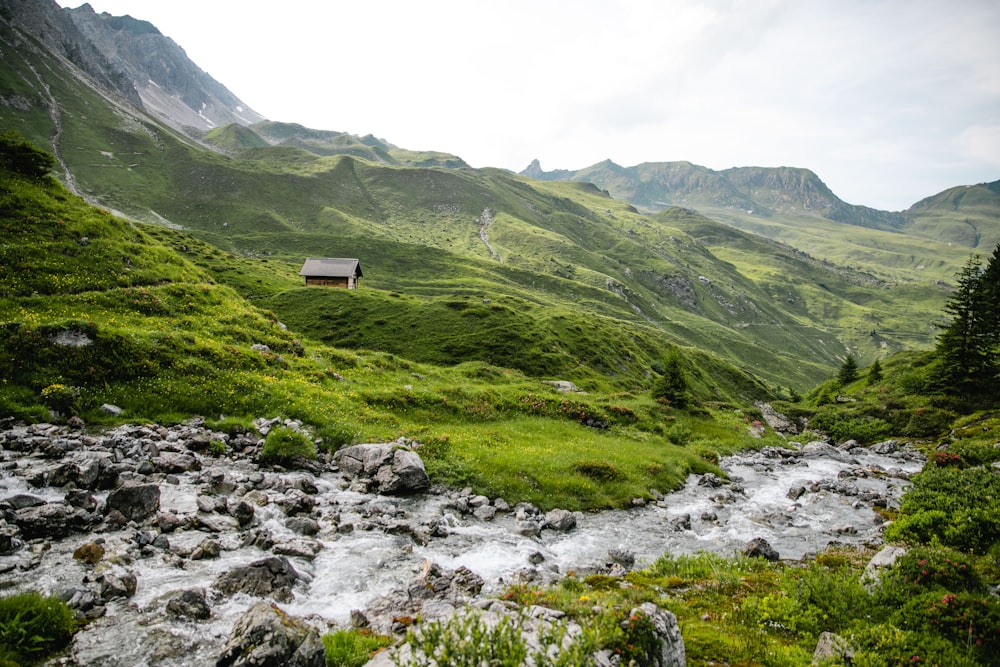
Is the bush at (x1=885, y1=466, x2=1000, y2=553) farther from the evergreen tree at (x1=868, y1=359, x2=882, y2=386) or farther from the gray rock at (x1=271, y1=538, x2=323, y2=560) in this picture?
the evergreen tree at (x1=868, y1=359, x2=882, y2=386)

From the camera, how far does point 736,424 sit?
55.6 meters

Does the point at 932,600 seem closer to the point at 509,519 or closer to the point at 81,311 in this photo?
the point at 509,519

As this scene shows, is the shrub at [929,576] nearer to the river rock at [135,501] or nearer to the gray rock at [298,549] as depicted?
the gray rock at [298,549]

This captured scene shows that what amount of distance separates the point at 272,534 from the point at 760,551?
20.9 m

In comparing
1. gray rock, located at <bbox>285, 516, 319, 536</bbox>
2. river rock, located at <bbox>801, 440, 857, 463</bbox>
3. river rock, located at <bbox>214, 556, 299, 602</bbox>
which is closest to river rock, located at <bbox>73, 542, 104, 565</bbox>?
river rock, located at <bbox>214, 556, 299, 602</bbox>

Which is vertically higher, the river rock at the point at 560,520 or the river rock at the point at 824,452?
the river rock at the point at 560,520

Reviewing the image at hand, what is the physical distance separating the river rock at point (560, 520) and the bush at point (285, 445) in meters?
13.6

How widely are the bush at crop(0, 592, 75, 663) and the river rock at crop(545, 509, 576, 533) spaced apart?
18.6 metres

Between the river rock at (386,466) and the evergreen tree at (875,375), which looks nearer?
the river rock at (386,466)

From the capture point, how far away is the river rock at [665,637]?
9344 mm

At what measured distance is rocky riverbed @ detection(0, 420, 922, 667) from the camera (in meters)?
12.0

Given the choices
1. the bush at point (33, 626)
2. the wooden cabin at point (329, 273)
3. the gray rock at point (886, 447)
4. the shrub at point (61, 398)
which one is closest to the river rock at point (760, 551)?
the bush at point (33, 626)

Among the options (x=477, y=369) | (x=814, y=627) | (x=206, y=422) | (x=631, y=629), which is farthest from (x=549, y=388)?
(x=631, y=629)

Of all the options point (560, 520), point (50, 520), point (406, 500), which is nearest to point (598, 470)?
point (560, 520)
